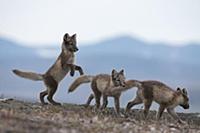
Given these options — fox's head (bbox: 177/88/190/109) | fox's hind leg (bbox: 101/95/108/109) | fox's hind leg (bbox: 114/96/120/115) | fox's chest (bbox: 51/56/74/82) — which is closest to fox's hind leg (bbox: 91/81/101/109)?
fox's hind leg (bbox: 101/95/108/109)

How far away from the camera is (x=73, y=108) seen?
61.3 feet

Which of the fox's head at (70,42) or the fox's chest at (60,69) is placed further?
the fox's head at (70,42)

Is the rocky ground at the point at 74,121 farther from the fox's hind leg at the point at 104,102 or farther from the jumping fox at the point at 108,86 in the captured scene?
the jumping fox at the point at 108,86

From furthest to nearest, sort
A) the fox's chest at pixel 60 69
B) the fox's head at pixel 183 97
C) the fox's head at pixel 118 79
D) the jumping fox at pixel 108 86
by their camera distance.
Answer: the fox's head at pixel 183 97, the fox's chest at pixel 60 69, the fox's head at pixel 118 79, the jumping fox at pixel 108 86

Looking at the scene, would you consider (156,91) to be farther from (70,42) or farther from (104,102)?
(70,42)

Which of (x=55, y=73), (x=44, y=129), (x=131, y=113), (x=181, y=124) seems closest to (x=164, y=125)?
(x=181, y=124)

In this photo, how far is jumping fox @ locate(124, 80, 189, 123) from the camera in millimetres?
18609

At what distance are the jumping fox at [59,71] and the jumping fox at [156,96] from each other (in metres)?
1.84

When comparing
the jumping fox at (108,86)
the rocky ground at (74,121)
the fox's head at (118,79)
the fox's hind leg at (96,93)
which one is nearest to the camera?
the rocky ground at (74,121)

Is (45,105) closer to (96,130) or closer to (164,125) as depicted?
(164,125)

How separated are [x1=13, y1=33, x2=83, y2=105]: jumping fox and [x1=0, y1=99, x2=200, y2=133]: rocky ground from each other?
68cm

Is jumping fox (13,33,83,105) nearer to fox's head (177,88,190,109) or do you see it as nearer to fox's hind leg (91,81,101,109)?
fox's hind leg (91,81,101,109)

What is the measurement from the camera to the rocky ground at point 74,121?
42.1ft

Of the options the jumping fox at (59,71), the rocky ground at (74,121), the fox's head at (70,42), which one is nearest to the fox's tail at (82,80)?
the jumping fox at (59,71)
